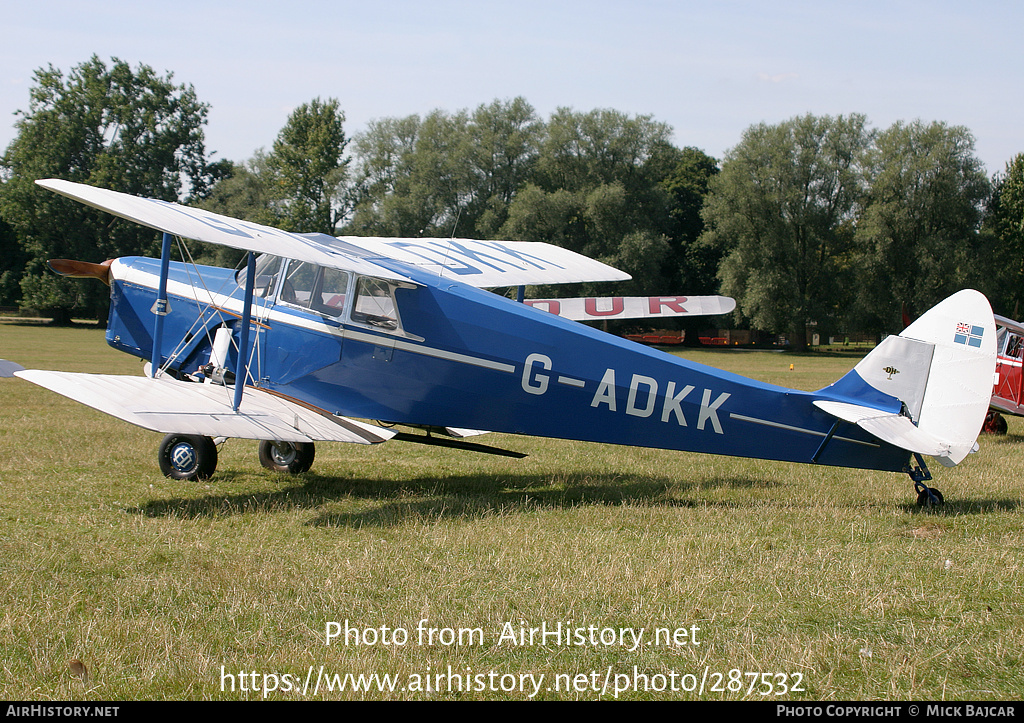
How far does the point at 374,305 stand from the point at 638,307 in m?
3.75

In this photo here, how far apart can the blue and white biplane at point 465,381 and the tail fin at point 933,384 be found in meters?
0.01

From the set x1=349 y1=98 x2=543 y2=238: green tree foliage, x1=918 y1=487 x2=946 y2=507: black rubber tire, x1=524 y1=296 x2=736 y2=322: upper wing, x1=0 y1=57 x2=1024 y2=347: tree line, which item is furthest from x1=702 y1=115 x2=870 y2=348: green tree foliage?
x1=918 y1=487 x2=946 y2=507: black rubber tire

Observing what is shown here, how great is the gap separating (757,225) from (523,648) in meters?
48.4

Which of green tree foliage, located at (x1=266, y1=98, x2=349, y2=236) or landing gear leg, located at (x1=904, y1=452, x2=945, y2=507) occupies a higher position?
green tree foliage, located at (x1=266, y1=98, x2=349, y2=236)

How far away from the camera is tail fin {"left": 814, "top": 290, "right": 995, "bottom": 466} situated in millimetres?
6332

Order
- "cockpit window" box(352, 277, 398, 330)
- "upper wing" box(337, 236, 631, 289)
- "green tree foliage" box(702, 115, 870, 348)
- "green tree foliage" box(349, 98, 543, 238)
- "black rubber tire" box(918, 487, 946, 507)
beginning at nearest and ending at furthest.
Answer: "black rubber tire" box(918, 487, 946, 507)
"cockpit window" box(352, 277, 398, 330)
"upper wing" box(337, 236, 631, 289)
"green tree foliage" box(702, 115, 870, 348)
"green tree foliage" box(349, 98, 543, 238)

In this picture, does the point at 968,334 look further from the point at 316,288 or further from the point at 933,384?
the point at 316,288

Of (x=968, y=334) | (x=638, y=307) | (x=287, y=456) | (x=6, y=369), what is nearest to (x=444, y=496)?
(x=287, y=456)

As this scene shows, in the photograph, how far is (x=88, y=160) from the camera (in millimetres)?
55625

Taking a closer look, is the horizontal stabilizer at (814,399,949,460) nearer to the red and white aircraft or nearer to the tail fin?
the tail fin

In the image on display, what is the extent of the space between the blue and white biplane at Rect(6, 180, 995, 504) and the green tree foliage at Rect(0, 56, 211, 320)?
160ft

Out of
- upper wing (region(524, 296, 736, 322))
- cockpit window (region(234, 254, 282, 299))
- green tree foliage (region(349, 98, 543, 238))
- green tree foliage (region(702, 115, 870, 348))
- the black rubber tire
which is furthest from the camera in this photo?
green tree foliage (region(349, 98, 543, 238))

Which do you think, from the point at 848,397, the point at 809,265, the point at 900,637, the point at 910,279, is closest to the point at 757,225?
the point at 809,265
